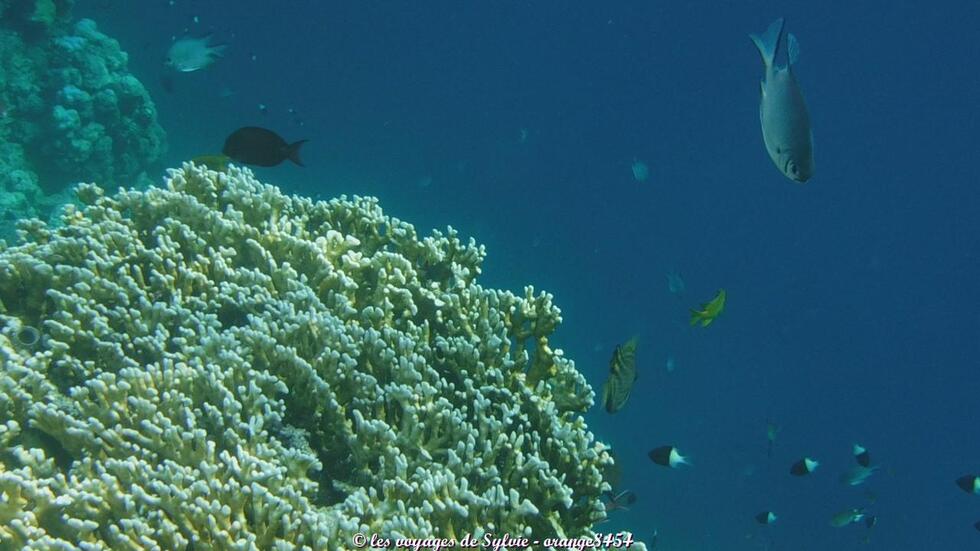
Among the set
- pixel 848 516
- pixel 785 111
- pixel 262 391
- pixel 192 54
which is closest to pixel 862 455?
pixel 848 516

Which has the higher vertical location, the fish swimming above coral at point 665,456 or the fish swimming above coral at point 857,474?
the fish swimming above coral at point 857,474

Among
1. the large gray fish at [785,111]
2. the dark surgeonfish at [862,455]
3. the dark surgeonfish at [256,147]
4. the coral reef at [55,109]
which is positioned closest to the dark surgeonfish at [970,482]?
the dark surgeonfish at [862,455]

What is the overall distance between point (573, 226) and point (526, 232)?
4.92 metres

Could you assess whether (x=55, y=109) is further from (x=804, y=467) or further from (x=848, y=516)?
(x=848, y=516)

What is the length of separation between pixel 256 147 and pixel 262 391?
332 cm

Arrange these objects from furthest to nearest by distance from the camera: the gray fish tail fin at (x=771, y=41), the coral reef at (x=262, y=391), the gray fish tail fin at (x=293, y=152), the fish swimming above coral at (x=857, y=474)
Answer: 1. the fish swimming above coral at (x=857, y=474)
2. the gray fish tail fin at (x=293, y=152)
3. the gray fish tail fin at (x=771, y=41)
4. the coral reef at (x=262, y=391)

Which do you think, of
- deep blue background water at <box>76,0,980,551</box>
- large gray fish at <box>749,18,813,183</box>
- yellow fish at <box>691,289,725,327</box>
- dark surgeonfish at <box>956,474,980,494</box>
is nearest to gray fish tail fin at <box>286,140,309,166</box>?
large gray fish at <box>749,18,813,183</box>

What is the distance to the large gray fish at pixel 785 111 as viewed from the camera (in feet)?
10.3

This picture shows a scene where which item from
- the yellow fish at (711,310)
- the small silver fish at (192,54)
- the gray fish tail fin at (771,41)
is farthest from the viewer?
the small silver fish at (192,54)

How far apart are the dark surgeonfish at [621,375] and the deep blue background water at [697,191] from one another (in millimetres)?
17323

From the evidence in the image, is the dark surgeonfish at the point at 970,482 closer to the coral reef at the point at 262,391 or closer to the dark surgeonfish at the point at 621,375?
the dark surgeonfish at the point at 621,375

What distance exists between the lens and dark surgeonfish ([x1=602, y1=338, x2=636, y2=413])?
4.92 metres

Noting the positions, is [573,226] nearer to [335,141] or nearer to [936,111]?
[335,141]

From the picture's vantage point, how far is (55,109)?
1430 centimetres
